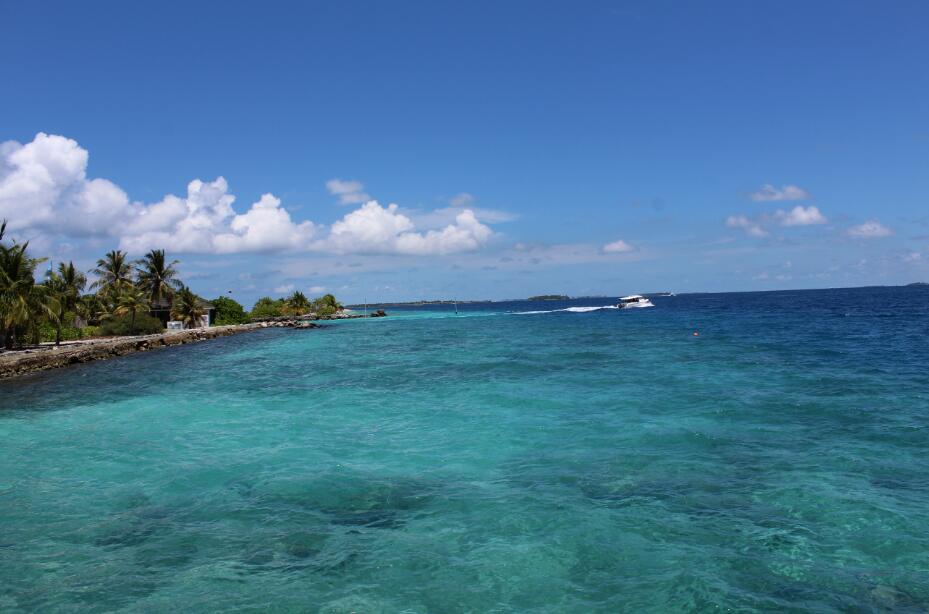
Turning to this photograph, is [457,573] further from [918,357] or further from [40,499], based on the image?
[918,357]

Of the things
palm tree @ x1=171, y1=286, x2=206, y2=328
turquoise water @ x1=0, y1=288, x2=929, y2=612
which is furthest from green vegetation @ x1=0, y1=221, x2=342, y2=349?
turquoise water @ x1=0, y1=288, x2=929, y2=612

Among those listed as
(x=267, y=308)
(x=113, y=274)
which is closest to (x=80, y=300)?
(x=113, y=274)

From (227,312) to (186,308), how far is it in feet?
45.0

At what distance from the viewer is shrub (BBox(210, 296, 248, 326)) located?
73744 mm

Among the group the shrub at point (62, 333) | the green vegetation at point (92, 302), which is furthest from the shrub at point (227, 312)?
the shrub at point (62, 333)

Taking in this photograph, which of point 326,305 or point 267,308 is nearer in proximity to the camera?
point 267,308

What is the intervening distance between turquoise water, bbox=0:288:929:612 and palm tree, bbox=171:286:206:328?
4372cm

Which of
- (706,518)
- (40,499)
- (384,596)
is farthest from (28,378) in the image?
(706,518)

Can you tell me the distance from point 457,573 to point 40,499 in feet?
25.7

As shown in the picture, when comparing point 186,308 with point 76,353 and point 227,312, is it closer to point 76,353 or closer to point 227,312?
point 227,312

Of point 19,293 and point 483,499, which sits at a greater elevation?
point 19,293

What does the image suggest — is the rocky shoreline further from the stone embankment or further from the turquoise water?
the turquoise water

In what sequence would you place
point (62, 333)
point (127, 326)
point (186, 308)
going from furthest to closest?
point (186, 308)
point (127, 326)
point (62, 333)

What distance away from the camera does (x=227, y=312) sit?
75.1 meters
